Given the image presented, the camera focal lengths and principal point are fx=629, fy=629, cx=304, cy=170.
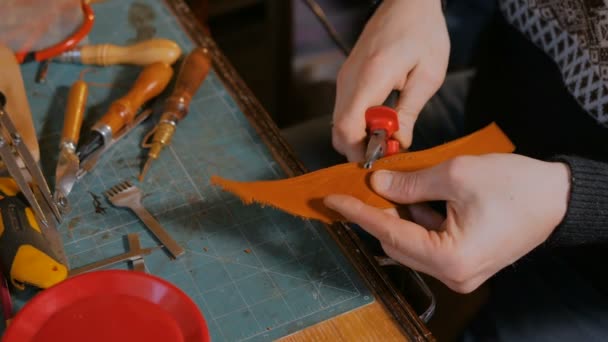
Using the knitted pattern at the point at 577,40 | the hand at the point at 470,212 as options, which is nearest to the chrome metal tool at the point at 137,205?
the hand at the point at 470,212

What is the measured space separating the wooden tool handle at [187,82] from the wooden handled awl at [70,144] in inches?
5.0

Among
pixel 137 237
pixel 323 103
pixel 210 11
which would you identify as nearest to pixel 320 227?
pixel 137 237

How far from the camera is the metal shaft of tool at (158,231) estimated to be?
800mm

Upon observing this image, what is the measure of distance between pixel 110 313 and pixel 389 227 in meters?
0.32

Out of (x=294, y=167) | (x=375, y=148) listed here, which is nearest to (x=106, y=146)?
(x=294, y=167)

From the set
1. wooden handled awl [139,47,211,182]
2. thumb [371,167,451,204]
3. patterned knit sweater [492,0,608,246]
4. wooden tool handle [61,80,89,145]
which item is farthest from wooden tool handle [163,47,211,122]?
patterned knit sweater [492,0,608,246]

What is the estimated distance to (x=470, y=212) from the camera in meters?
0.72

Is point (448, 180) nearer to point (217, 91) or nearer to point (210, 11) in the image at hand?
point (217, 91)

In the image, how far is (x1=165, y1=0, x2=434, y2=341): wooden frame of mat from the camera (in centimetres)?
75

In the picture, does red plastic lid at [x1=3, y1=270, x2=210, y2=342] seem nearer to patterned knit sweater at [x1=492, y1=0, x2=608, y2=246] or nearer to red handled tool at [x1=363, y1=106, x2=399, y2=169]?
red handled tool at [x1=363, y1=106, x2=399, y2=169]

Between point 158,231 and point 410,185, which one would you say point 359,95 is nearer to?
point 410,185

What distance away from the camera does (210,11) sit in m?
1.95

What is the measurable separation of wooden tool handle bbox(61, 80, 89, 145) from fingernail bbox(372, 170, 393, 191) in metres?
0.44

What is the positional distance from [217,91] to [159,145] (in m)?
0.16
